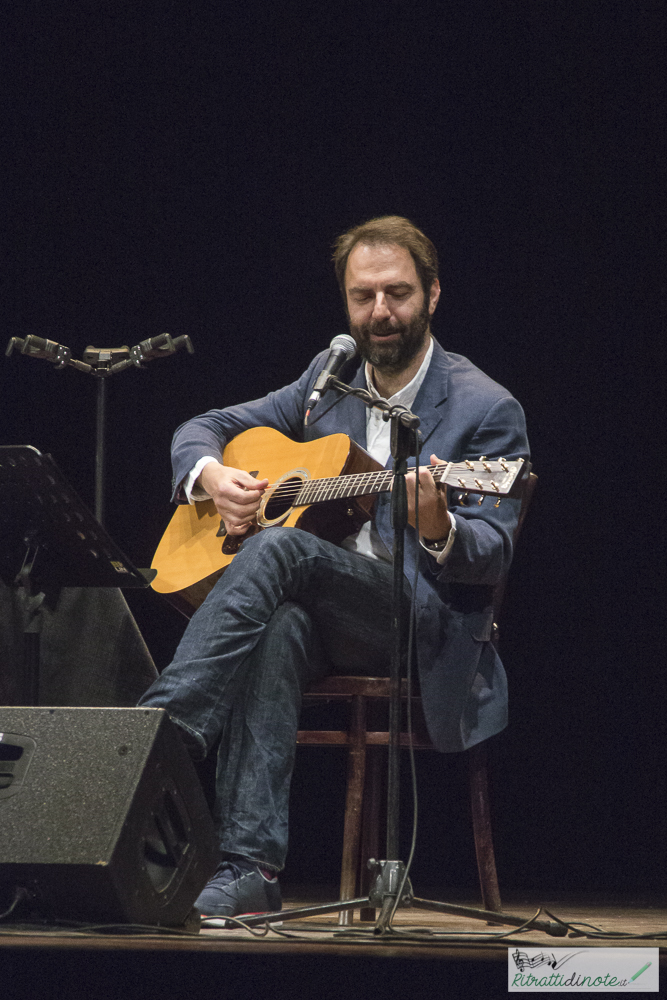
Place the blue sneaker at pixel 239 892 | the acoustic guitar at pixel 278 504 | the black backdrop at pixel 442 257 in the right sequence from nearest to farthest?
the blue sneaker at pixel 239 892
the acoustic guitar at pixel 278 504
the black backdrop at pixel 442 257

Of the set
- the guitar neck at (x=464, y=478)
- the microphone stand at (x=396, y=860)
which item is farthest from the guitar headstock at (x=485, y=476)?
the microphone stand at (x=396, y=860)

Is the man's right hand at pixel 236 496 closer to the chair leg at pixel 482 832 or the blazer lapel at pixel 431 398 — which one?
the blazer lapel at pixel 431 398

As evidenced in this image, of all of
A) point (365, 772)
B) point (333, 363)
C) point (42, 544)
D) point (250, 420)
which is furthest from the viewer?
point (250, 420)

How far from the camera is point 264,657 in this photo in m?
2.22

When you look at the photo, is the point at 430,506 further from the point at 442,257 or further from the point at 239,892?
the point at 442,257

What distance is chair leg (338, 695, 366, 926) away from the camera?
236cm

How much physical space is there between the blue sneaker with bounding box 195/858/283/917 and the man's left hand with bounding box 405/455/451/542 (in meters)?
0.74

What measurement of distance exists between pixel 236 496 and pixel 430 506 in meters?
0.58

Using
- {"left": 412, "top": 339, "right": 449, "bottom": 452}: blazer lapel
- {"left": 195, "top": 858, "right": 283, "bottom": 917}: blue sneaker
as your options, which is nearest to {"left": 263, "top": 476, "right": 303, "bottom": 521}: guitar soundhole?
{"left": 412, "top": 339, "right": 449, "bottom": 452}: blazer lapel

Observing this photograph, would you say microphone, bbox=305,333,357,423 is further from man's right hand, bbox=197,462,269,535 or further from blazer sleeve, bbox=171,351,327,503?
blazer sleeve, bbox=171,351,327,503

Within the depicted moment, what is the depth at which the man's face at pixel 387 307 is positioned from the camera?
2.78 meters

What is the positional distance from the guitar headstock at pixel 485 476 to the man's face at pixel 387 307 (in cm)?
67

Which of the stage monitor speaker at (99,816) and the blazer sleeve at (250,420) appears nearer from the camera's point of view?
the stage monitor speaker at (99,816)

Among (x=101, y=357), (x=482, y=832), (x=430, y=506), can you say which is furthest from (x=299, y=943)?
(x=101, y=357)
